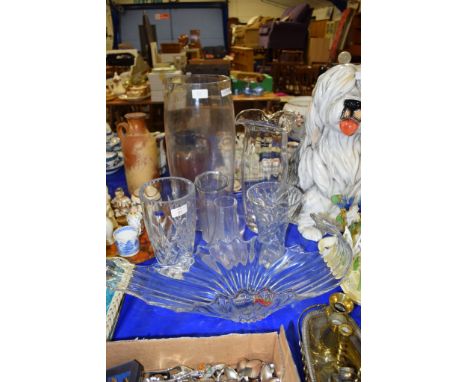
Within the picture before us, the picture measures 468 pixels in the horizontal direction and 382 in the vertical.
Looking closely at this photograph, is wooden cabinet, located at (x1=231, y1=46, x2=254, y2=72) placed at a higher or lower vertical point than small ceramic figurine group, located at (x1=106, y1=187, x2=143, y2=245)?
higher

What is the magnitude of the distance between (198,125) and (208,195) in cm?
23

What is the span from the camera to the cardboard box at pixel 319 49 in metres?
4.45

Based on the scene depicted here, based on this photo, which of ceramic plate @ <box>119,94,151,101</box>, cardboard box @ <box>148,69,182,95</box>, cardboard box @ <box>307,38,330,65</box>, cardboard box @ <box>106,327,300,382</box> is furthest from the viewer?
cardboard box @ <box>307,38,330,65</box>

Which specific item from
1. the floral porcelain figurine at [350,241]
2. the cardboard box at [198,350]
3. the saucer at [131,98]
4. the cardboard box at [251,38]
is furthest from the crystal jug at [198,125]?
the cardboard box at [251,38]

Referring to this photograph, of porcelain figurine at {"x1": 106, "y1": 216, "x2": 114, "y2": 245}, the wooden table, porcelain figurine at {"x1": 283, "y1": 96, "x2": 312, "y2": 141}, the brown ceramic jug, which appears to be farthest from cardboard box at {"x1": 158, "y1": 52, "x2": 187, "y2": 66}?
porcelain figurine at {"x1": 106, "y1": 216, "x2": 114, "y2": 245}

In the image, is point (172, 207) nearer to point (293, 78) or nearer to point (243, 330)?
point (243, 330)

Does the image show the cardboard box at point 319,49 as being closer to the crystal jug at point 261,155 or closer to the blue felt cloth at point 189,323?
the crystal jug at point 261,155

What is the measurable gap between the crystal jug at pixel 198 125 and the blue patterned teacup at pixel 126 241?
9.0 inches

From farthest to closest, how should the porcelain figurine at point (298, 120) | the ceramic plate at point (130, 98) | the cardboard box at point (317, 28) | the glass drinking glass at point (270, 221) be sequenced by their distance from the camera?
the cardboard box at point (317, 28), the ceramic plate at point (130, 98), the porcelain figurine at point (298, 120), the glass drinking glass at point (270, 221)

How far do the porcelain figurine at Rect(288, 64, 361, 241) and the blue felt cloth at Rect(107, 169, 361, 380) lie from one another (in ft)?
0.89

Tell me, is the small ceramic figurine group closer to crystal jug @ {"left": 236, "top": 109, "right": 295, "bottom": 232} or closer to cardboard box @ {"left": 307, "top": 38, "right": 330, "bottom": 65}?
crystal jug @ {"left": 236, "top": 109, "right": 295, "bottom": 232}

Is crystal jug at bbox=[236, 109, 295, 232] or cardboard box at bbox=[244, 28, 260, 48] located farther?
cardboard box at bbox=[244, 28, 260, 48]

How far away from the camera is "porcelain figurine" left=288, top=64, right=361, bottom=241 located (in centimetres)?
84

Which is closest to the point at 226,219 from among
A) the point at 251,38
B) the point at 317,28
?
the point at 317,28
